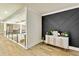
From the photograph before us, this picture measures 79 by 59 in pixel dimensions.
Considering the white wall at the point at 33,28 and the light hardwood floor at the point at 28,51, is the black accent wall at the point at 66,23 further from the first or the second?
the light hardwood floor at the point at 28,51

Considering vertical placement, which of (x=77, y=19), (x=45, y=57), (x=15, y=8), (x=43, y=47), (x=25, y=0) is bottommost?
(x=45, y=57)

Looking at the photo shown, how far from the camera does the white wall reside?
93.5 inches

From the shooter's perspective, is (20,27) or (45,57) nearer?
(45,57)

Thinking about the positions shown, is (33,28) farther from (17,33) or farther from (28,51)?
(28,51)

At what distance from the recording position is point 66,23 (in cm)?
273

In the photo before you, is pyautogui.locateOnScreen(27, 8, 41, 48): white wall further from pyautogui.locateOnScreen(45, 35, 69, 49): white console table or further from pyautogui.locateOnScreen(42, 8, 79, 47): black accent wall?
pyautogui.locateOnScreen(45, 35, 69, 49): white console table

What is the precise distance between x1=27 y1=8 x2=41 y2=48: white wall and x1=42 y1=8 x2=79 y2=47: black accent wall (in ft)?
0.44

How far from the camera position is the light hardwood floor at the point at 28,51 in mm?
2230

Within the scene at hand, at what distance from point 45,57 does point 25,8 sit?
120cm

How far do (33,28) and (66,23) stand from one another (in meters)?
0.95

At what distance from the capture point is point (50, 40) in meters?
2.61

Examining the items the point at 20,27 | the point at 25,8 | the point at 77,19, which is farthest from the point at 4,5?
the point at 77,19

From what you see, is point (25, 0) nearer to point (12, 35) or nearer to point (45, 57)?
point (12, 35)

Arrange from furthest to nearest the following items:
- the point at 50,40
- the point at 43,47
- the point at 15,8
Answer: the point at 50,40 → the point at 43,47 → the point at 15,8
